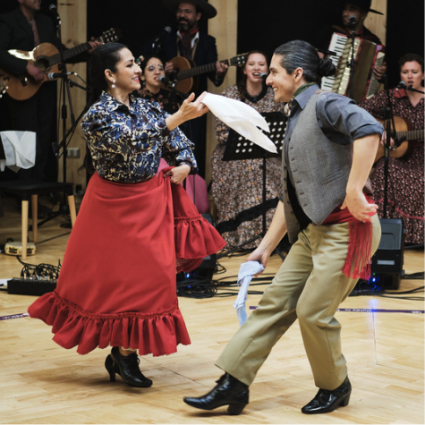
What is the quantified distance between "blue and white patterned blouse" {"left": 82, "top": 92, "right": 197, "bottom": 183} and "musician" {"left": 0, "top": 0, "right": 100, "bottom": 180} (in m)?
3.55

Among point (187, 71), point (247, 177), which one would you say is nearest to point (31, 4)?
point (187, 71)

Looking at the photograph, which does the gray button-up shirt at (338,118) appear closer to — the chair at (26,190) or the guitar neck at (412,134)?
the chair at (26,190)

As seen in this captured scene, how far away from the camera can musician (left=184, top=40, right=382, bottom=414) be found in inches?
99.2

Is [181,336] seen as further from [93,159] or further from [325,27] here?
[325,27]

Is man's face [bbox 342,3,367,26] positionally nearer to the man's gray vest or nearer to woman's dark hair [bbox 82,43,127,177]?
woman's dark hair [bbox 82,43,127,177]

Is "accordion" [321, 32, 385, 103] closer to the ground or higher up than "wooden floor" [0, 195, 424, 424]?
higher up

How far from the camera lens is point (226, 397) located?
2.63 metres

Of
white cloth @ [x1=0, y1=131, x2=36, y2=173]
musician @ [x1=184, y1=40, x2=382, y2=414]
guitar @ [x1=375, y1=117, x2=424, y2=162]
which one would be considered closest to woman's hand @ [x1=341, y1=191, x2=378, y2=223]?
musician @ [x1=184, y1=40, x2=382, y2=414]

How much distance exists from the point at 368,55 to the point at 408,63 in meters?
0.42

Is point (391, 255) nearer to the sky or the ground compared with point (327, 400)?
nearer to the sky

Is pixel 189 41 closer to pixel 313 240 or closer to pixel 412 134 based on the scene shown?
pixel 412 134

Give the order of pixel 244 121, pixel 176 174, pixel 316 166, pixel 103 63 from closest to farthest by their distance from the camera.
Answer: pixel 316 166 → pixel 244 121 → pixel 103 63 → pixel 176 174

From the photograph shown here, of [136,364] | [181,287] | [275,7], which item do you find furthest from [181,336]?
[275,7]

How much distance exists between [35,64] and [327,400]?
4914mm
